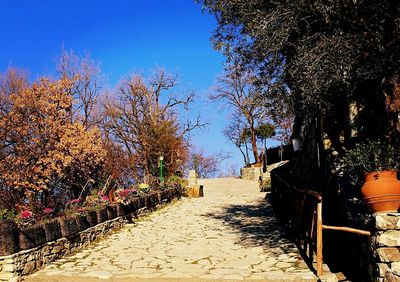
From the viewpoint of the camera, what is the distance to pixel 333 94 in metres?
6.61

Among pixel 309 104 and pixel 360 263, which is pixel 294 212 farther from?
pixel 360 263

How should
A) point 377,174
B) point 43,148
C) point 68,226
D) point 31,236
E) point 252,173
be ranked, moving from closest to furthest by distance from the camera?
1. point 377,174
2. point 31,236
3. point 68,226
4. point 43,148
5. point 252,173

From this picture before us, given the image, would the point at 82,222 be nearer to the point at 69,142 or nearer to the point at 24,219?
the point at 24,219

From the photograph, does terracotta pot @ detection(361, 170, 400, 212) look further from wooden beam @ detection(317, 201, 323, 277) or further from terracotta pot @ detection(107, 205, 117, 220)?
terracotta pot @ detection(107, 205, 117, 220)

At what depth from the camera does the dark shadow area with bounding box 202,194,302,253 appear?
7.63 metres

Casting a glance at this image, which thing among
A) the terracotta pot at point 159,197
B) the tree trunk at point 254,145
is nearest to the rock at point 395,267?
the terracotta pot at point 159,197

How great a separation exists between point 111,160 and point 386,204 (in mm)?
21305

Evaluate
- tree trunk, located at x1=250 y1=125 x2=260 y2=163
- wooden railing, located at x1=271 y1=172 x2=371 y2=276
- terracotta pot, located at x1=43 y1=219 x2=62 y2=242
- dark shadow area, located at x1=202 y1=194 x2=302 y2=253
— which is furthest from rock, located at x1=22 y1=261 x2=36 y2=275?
tree trunk, located at x1=250 y1=125 x2=260 y2=163

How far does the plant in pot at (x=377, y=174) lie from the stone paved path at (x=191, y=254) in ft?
4.55

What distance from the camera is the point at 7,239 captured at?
5535mm

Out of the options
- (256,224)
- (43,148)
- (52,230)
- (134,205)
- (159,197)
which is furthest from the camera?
(43,148)

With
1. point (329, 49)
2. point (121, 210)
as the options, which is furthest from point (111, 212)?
point (329, 49)

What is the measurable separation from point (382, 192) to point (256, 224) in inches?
220

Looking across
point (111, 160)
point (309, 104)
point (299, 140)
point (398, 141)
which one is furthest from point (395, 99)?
point (111, 160)
